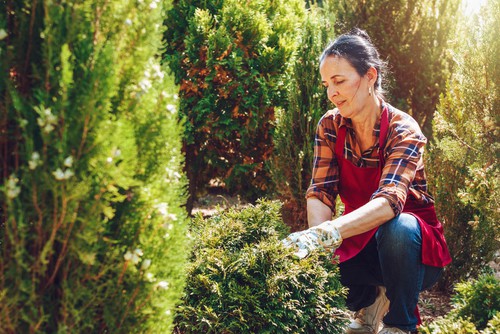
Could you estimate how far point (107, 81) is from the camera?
164cm

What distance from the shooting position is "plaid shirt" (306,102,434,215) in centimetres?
306

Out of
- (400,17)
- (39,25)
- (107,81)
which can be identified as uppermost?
(400,17)

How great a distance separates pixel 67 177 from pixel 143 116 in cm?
34

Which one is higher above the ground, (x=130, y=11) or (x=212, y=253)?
(x=130, y=11)

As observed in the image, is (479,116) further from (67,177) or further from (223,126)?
(67,177)

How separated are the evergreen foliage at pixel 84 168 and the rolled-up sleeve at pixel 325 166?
168cm

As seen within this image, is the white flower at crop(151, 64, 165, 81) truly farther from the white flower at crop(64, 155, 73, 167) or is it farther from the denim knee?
the denim knee

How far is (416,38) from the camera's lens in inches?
224

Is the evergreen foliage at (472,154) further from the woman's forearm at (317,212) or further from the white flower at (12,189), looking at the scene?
the white flower at (12,189)

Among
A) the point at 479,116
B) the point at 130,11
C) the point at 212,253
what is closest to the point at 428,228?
the point at 479,116

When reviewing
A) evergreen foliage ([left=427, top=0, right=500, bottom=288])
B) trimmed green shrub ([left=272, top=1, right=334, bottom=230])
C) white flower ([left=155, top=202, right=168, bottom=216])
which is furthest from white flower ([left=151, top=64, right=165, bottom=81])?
trimmed green shrub ([left=272, top=1, right=334, bottom=230])

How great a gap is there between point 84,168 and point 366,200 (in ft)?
7.19

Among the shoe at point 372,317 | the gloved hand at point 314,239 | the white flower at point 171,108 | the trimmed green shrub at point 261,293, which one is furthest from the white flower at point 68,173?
the shoe at point 372,317

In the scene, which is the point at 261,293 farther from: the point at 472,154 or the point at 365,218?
the point at 472,154
